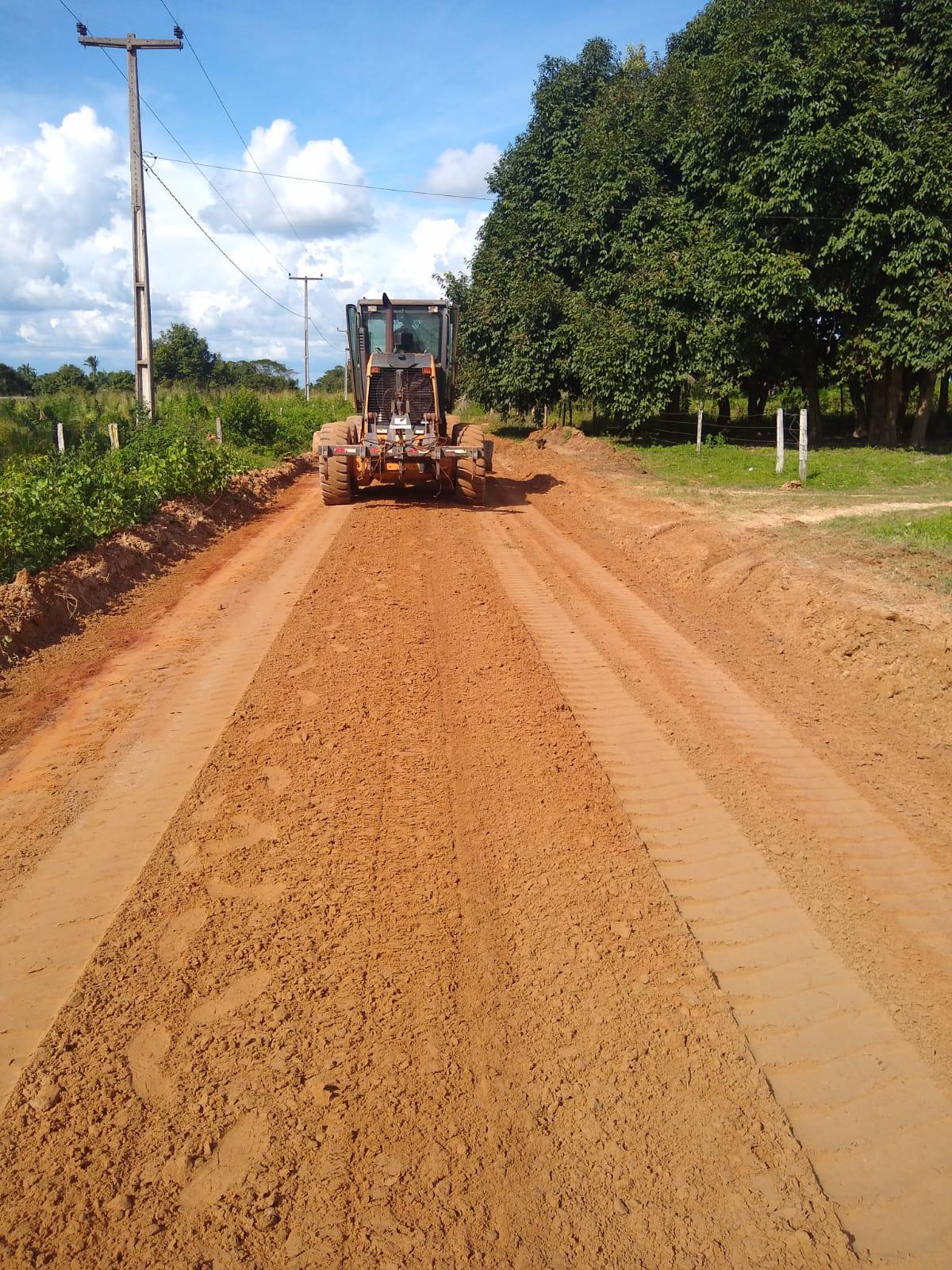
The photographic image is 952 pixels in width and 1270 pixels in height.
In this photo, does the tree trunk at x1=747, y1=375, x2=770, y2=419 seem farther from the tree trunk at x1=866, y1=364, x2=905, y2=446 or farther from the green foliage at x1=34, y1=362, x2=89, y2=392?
the green foliage at x1=34, y1=362, x2=89, y2=392

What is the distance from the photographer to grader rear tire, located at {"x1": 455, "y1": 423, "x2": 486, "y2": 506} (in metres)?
14.7

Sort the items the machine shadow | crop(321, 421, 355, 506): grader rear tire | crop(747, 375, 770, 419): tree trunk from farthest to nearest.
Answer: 1. crop(747, 375, 770, 419): tree trunk
2. the machine shadow
3. crop(321, 421, 355, 506): grader rear tire

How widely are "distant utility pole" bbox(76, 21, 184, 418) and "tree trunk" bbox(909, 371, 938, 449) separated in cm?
1843

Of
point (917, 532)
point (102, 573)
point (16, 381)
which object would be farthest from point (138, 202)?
point (16, 381)

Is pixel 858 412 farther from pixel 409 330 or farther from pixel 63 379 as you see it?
pixel 63 379

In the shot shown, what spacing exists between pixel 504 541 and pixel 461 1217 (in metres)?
10.2

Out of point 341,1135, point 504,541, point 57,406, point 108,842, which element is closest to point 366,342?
point 504,541

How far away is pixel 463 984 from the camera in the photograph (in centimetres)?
335

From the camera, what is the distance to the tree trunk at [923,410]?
22177 mm

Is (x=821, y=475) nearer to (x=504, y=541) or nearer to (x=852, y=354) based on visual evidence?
(x=852, y=354)

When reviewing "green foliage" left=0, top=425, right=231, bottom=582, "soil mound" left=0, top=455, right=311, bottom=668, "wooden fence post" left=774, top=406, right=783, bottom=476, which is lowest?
"soil mound" left=0, top=455, right=311, bottom=668

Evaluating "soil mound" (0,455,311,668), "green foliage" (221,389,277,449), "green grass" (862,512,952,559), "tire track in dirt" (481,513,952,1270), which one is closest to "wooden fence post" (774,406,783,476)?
"green grass" (862,512,952,559)

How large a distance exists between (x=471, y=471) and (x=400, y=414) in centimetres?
151

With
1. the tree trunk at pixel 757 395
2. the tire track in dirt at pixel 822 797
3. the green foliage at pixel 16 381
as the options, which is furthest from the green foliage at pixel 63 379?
the tire track in dirt at pixel 822 797
